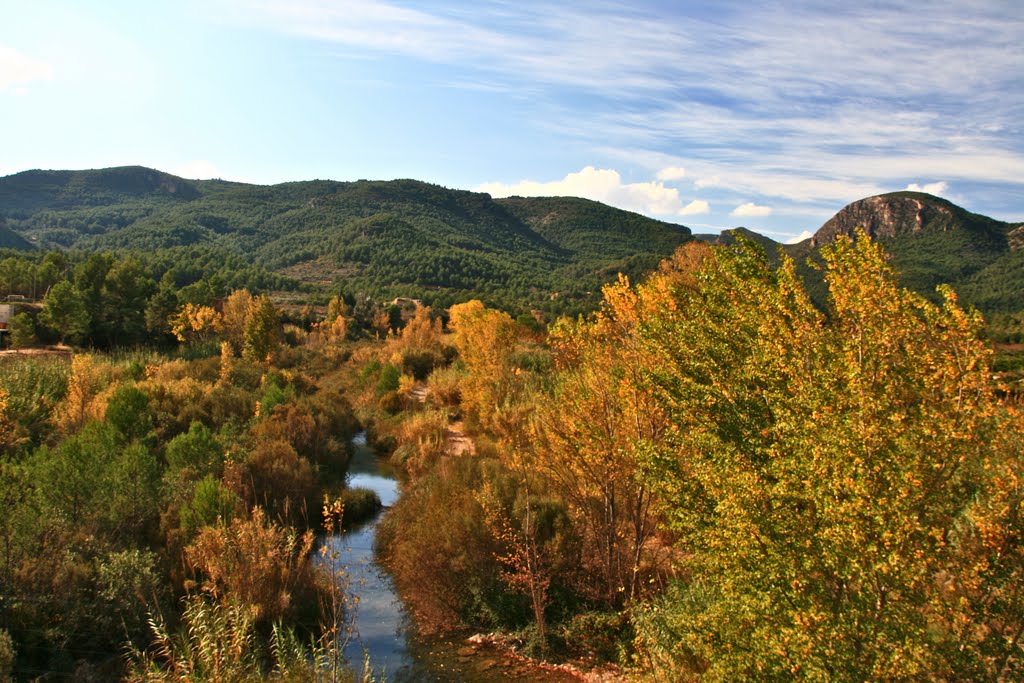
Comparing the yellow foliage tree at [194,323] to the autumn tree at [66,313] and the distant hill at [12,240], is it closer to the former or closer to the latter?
the autumn tree at [66,313]

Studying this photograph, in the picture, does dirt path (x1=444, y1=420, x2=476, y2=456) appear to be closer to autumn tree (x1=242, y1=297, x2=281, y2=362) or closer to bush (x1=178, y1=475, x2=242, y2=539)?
bush (x1=178, y1=475, x2=242, y2=539)

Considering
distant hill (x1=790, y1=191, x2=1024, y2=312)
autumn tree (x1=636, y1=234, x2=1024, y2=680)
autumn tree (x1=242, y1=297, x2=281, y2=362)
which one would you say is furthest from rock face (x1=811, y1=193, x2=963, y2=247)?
autumn tree (x1=636, y1=234, x2=1024, y2=680)

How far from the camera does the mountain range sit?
77875 mm

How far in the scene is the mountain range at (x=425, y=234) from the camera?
255ft

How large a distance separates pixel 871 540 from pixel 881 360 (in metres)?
2.12

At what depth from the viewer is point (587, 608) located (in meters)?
11.9

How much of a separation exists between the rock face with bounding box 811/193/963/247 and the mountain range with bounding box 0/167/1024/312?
26cm

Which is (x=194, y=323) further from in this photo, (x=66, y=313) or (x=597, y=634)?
(x=597, y=634)

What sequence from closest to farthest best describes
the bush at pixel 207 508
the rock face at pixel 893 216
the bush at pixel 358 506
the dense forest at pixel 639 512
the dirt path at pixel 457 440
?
the dense forest at pixel 639 512
the bush at pixel 207 508
the bush at pixel 358 506
the dirt path at pixel 457 440
the rock face at pixel 893 216

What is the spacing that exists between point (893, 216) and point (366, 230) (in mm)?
84229

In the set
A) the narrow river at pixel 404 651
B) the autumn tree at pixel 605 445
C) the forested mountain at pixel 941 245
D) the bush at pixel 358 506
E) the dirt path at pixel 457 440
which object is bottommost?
the narrow river at pixel 404 651

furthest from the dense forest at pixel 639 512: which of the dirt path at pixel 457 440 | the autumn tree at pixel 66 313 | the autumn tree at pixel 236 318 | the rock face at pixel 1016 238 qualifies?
the rock face at pixel 1016 238

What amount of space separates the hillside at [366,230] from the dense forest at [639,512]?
171 feet

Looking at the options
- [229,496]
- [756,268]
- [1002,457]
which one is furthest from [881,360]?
[229,496]
